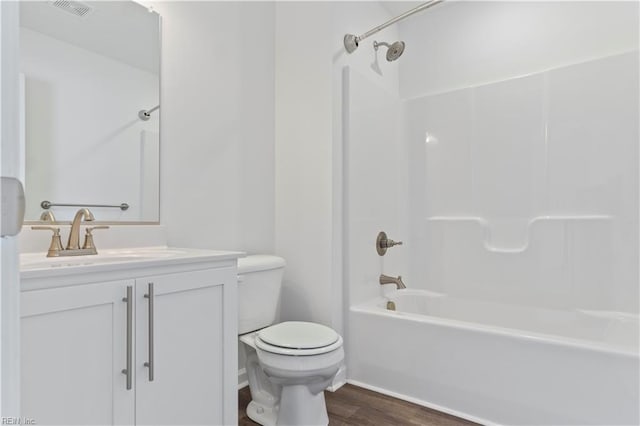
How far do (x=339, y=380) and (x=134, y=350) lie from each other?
128cm

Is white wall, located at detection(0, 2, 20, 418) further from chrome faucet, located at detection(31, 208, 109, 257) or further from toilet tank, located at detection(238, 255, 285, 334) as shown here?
toilet tank, located at detection(238, 255, 285, 334)

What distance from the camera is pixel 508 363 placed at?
1628 millimetres

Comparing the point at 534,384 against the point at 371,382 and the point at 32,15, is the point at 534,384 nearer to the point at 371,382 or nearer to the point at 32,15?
the point at 371,382

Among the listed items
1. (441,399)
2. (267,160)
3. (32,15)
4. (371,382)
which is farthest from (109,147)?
(441,399)

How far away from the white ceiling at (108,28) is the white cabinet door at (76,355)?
43.8 inches

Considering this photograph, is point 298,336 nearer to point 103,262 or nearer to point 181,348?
point 181,348

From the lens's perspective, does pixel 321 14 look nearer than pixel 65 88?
No

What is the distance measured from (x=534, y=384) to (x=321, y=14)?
7.25 ft

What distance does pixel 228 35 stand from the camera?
209 centimetres

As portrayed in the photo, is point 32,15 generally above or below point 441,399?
above

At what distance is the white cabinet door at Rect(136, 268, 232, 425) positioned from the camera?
3.70ft

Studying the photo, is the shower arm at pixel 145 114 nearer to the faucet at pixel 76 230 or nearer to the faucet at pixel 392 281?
the faucet at pixel 76 230

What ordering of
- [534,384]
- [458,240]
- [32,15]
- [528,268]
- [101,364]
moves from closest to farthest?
[101,364] → [32,15] → [534,384] → [528,268] → [458,240]

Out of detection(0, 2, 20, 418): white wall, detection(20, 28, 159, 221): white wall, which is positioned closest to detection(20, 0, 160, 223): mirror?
detection(20, 28, 159, 221): white wall
